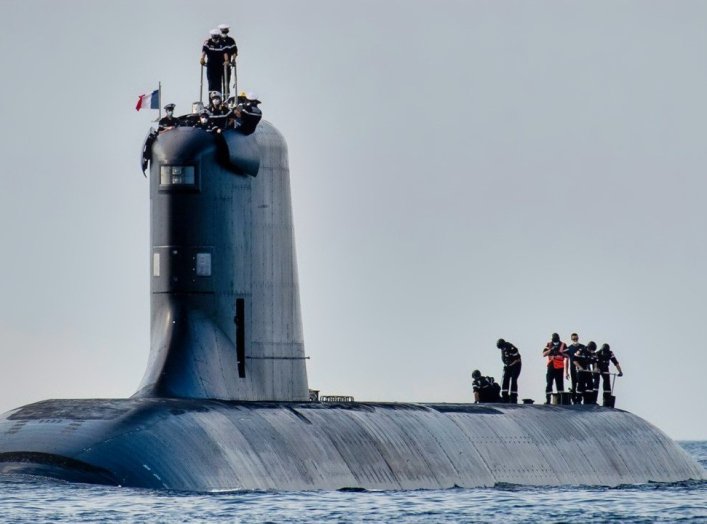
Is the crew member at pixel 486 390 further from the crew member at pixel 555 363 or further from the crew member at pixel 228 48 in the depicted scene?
the crew member at pixel 228 48

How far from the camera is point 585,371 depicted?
123 ft

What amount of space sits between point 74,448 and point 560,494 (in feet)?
28.7

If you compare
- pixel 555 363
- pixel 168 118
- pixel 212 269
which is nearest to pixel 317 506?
pixel 212 269

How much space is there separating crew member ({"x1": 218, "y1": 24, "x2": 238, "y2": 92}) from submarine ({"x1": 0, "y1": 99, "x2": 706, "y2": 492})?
1.08 m

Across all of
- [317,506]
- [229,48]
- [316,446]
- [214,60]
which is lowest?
[317,506]

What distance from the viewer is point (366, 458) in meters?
28.3

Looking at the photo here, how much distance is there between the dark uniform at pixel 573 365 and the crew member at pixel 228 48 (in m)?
11.3

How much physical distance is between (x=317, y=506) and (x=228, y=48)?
891cm

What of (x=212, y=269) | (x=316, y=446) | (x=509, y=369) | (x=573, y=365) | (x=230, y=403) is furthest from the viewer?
(x=573, y=365)

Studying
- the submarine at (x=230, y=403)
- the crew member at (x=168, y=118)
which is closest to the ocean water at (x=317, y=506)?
the submarine at (x=230, y=403)

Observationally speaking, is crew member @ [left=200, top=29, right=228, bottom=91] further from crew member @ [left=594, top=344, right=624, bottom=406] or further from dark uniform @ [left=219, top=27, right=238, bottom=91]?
crew member @ [left=594, top=344, right=624, bottom=406]

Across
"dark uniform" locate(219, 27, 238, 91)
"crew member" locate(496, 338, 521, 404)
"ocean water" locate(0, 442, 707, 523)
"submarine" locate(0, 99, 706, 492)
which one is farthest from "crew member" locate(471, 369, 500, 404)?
"dark uniform" locate(219, 27, 238, 91)

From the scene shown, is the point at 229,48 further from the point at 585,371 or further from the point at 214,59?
the point at 585,371

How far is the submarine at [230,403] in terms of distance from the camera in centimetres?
2473
